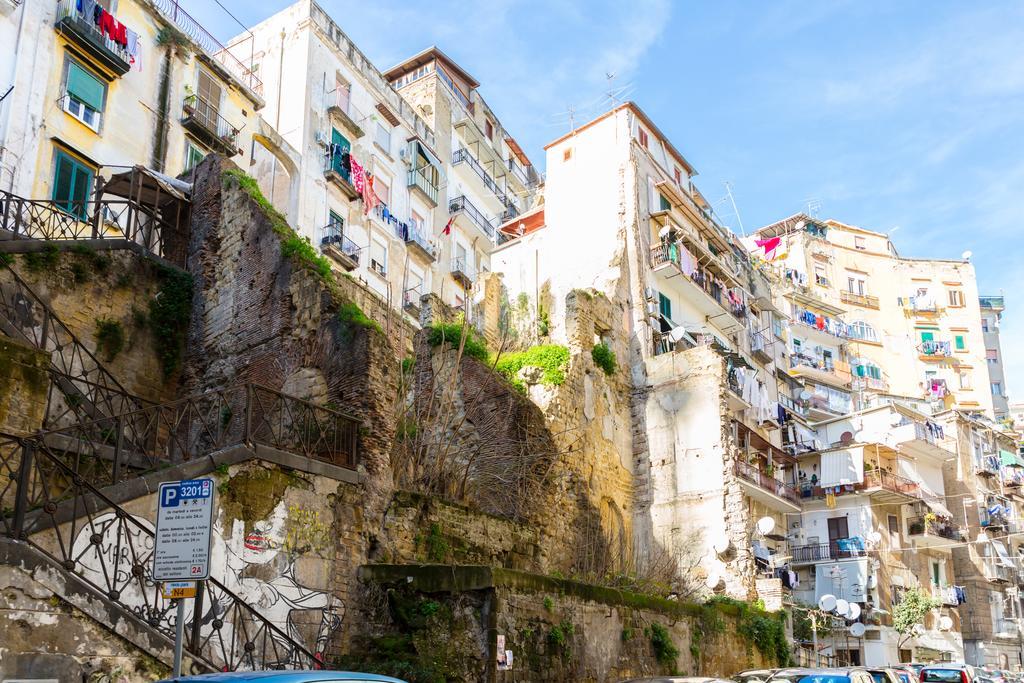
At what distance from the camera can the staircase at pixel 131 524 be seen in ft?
30.4

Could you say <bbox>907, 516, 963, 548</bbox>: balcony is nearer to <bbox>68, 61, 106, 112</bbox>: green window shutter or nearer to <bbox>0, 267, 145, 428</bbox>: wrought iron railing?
<bbox>0, 267, 145, 428</bbox>: wrought iron railing

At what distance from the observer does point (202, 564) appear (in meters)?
6.68

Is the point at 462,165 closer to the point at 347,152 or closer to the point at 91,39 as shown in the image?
the point at 347,152

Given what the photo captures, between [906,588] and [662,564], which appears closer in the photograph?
[662,564]

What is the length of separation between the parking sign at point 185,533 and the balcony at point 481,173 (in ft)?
122

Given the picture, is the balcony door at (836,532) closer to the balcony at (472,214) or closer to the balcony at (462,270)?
the balcony at (462,270)

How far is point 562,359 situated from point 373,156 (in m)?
14.2

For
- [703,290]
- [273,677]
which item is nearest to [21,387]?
[273,677]

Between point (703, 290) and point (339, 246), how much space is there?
13.0 meters

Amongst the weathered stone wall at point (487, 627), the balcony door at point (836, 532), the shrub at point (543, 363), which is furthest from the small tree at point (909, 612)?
the weathered stone wall at point (487, 627)

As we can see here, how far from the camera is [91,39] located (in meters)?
23.9

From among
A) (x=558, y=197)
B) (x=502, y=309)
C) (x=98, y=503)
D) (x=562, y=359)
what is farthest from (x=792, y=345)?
(x=98, y=503)

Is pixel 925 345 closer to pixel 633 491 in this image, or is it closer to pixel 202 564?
pixel 633 491

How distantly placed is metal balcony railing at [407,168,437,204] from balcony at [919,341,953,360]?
3501cm
